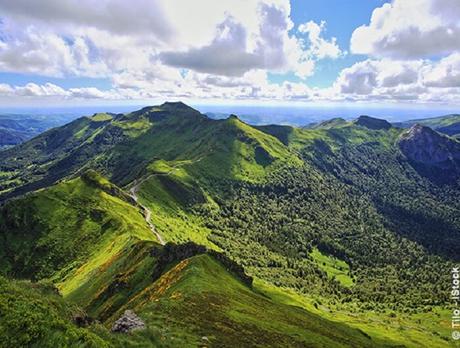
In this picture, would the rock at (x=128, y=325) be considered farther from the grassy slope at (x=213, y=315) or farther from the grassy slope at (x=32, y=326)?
the grassy slope at (x=32, y=326)

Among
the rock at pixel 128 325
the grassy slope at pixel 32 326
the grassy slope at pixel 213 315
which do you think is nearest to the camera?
the grassy slope at pixel 32 326

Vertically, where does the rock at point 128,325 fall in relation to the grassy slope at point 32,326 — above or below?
below

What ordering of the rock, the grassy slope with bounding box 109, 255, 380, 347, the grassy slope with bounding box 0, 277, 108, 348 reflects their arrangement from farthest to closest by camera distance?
the grassy slope with bounding box 109, 255, 380, 347 → the rock → the grassy slope with bounding box 0, 277, 108, 348

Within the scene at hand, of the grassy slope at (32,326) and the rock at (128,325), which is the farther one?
the rock at (128,325)

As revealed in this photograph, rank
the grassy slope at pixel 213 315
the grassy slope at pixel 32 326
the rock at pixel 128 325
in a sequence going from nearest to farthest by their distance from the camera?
the grassy slope at pixel 32 326 < the rock at pixel 128 325 < the grassy slope at pixel 213 315

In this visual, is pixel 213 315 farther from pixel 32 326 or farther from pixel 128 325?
pixel 32 326

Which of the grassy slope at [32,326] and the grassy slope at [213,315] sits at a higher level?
the grassy slope at [32,326]

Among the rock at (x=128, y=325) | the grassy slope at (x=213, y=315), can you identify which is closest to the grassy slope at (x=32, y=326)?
the grassy slope at (x=213, y=315)

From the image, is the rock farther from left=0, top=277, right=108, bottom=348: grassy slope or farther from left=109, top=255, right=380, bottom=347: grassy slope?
left=0, top=277, right=108, bottom=348: grassy slope

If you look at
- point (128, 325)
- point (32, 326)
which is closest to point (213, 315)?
point (128, 325)

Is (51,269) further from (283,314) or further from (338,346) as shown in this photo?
(338,346)

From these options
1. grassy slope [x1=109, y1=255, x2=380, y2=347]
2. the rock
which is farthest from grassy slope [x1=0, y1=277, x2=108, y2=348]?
the rock

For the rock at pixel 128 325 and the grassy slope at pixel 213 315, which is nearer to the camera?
the rock at pixel 128 325

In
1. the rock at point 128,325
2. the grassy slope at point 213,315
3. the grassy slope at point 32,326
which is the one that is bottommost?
the grassy slope at point 213,315
